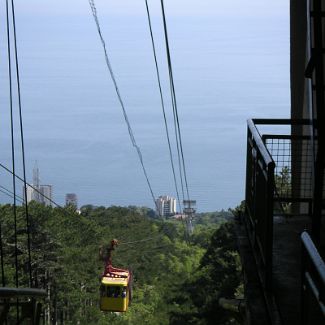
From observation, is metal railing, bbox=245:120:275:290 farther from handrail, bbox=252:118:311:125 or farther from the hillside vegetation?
the hillside vegetation

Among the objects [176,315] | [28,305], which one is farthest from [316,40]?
[176,315]

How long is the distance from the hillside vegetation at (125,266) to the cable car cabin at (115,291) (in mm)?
10735

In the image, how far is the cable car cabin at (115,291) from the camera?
25469mm

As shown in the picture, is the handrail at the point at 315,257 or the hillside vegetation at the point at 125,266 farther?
the hillside vegetation at the point at 125,266

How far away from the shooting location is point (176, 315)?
40.8m

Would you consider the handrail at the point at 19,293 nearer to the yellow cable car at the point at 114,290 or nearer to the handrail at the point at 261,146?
the handrail at the point at 261,146

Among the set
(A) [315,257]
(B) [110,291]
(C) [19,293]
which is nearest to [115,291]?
(B) [110,291]

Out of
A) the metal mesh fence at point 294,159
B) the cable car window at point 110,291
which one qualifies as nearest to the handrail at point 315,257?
the metal mesh fence at point 294,159

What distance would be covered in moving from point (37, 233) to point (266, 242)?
55.1m

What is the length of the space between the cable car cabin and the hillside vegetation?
10735mm

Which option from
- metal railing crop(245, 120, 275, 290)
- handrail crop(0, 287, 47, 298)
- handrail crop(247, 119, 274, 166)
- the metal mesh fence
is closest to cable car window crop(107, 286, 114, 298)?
the metal mesh fence

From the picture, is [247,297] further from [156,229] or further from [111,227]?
[156,229]

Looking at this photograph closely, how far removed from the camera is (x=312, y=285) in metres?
2.66

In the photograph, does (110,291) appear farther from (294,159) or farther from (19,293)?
(19,293)
